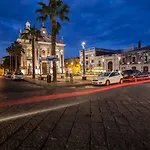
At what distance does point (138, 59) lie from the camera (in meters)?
61.4

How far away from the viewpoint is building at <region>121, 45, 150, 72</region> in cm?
5853

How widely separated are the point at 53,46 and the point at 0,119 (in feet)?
59.4

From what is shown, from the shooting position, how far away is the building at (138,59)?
58531 mm

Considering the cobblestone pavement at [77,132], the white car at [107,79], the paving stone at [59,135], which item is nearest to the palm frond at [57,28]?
the white car at [107,79]

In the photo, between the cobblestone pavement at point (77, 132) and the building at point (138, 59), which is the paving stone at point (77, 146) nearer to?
the cobblestone pavement at point (77, 132)

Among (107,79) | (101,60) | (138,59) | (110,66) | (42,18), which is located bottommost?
(107,79)

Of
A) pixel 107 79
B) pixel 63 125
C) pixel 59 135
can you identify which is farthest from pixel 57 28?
pixel 59 135

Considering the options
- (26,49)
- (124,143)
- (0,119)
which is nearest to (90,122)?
(124,143)

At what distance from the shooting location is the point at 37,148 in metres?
3.52

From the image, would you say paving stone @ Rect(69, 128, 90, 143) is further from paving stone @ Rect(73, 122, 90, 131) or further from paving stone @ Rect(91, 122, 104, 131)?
paving stone @ Rect(91, 122, 104, 131)

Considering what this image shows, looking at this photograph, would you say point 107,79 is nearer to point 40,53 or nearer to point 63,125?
point 63,125

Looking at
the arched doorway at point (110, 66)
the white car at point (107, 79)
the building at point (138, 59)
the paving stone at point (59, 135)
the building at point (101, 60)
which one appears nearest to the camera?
the paving stone at point (59, 135)

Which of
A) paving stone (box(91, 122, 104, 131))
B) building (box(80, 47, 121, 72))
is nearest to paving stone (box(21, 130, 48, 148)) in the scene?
paving stone (box(91, 122, 104, 131))

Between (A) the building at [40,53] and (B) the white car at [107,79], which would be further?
(A) the building at [40,53]
